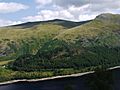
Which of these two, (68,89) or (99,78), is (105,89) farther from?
(68,89)

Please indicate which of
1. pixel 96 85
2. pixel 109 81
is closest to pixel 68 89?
pixel 96 85

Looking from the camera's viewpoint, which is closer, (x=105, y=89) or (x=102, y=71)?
(x=105, y=89)

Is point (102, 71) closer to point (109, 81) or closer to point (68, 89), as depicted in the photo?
point (109, 81)

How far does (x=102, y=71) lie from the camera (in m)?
130

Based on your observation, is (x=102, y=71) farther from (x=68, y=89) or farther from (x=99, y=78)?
(x=68, y=89)

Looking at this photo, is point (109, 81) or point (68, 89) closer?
point (68, 89)

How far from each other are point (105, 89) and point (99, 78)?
6.84m

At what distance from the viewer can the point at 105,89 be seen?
121m

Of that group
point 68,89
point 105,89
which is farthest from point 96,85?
point 68,89

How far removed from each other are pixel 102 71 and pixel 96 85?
10.6 meters

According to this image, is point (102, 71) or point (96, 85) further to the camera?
point (102, 71)

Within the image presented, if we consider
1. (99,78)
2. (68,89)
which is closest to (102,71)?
(99,78)

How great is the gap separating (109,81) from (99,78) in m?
4.04

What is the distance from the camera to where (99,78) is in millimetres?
126375
